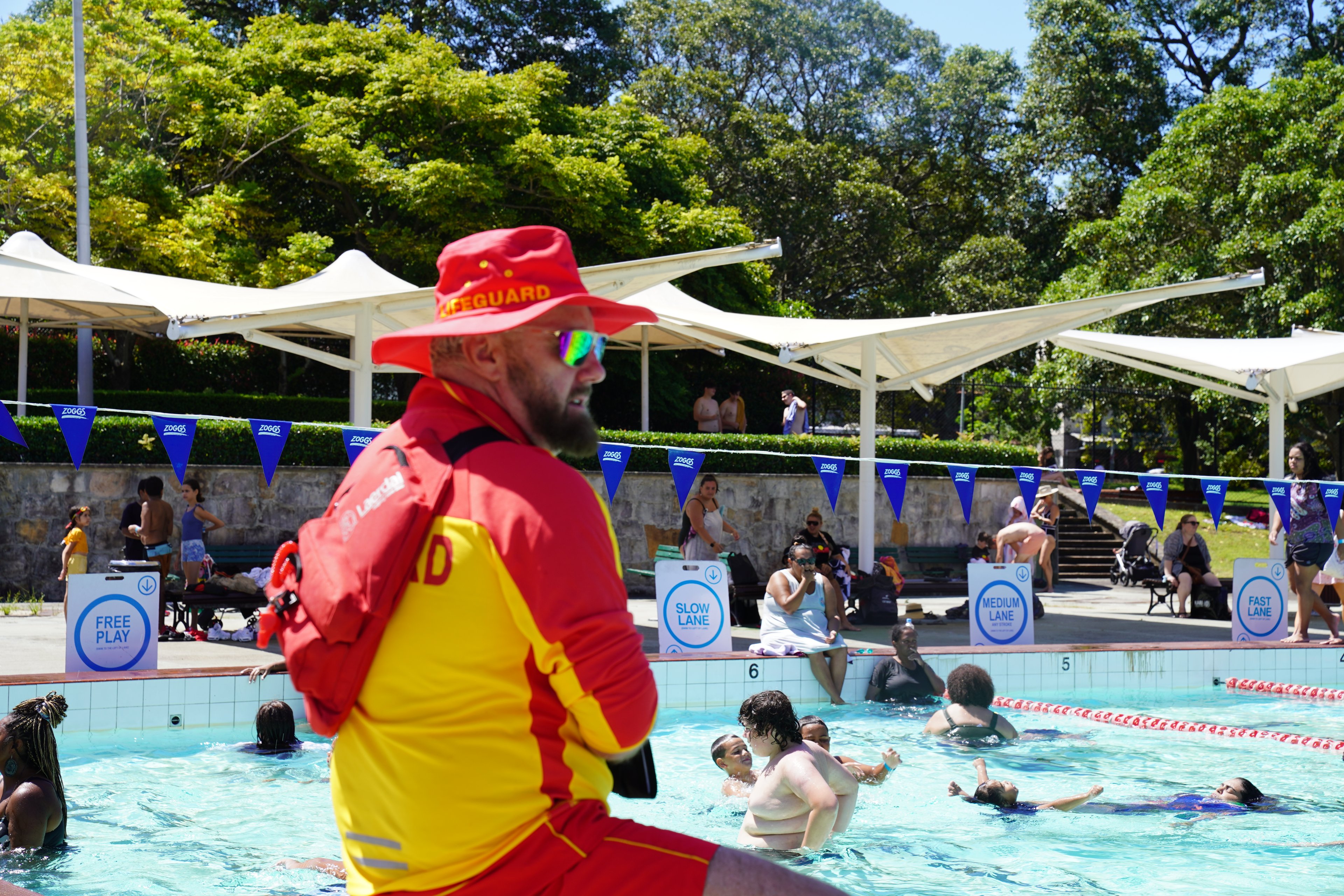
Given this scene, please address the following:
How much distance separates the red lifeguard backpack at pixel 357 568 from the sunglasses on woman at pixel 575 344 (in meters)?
0.19

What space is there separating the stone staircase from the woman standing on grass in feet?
23.5

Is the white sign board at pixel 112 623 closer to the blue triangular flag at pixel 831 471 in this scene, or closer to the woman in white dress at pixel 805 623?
the woman in white dress at pixel 805 623

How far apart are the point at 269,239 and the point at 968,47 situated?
1018 inches

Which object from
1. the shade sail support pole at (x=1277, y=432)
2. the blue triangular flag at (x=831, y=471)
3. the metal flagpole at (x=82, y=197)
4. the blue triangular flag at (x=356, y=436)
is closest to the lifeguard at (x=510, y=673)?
the blue triangular flag at (x=356, y=436)

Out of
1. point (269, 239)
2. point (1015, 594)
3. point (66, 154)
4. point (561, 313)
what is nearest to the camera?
point (561, 313)

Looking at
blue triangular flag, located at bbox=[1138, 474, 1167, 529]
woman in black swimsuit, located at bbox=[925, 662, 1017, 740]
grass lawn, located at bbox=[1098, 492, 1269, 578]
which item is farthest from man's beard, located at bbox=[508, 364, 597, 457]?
grass lawn, located at bbox=[1098, 492, 1269, 578]

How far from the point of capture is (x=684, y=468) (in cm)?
1154

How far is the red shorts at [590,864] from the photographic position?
6.23 ft

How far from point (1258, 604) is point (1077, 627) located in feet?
6.83

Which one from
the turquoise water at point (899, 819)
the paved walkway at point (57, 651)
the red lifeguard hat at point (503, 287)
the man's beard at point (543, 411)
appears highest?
the red lifeguard hat at point (503, 287)

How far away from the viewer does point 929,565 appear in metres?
18.5

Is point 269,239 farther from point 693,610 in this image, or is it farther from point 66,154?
point 693,610

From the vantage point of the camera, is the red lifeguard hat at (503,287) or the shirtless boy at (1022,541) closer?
the red lifeguard hat at (503,287)

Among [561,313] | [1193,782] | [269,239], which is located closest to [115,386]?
[269,239]
